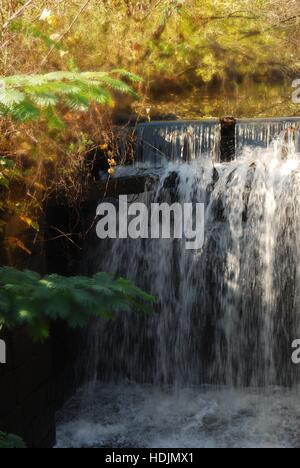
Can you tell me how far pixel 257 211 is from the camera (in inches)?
317

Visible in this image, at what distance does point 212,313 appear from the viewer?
817cm

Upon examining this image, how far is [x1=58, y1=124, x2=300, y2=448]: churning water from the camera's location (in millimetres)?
7848

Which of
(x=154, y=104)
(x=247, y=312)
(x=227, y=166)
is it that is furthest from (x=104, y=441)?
(x=154, y=104)

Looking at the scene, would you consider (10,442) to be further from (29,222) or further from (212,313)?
(212,313)

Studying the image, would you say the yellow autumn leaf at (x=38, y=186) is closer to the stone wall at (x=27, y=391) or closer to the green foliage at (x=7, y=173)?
the green foliage at (x=7, y=173)

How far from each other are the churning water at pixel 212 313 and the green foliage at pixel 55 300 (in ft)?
13.8

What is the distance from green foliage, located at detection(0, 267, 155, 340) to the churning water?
4.21 metres

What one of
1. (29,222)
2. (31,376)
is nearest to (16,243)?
(29,222)

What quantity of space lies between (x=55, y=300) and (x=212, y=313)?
5033 millimetres

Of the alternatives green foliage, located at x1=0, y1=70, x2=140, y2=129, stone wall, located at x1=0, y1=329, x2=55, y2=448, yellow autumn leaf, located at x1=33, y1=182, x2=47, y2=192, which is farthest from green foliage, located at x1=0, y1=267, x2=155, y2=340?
yellow autumn leaf, located at x1=33, y1=182, x2=47, y2=192

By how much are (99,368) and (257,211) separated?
320 centimetres

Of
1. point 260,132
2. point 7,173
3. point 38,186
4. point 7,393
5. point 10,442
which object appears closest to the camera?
point 10,442
